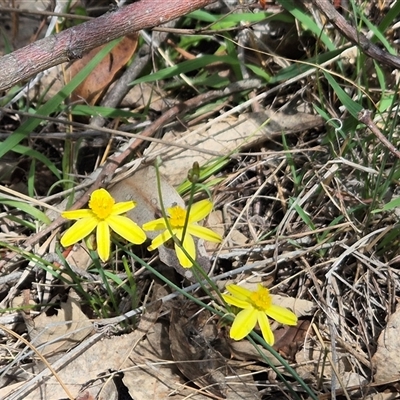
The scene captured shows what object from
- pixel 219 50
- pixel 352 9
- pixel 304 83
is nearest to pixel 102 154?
pixel 219 50

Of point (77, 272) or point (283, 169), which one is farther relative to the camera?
point (283, 169)

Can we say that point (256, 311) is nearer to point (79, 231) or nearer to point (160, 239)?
→ point (160, 239)

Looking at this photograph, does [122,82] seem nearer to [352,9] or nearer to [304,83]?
[304,83]

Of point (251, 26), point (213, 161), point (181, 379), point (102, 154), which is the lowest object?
point (181, 379)

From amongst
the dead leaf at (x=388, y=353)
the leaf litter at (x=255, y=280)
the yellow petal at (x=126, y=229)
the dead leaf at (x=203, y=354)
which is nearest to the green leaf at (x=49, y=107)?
the leaf litter at (x=255, y=280)

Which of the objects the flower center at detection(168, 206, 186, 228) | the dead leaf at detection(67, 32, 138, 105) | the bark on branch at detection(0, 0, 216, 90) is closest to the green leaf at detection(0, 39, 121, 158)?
the dead leaf at detection(67, 32, 138, 105)

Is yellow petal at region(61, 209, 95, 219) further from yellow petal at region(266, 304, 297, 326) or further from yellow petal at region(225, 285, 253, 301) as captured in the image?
yellow petal at region(266, 304, 297, 326)

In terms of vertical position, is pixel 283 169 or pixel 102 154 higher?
pixel 102 154
